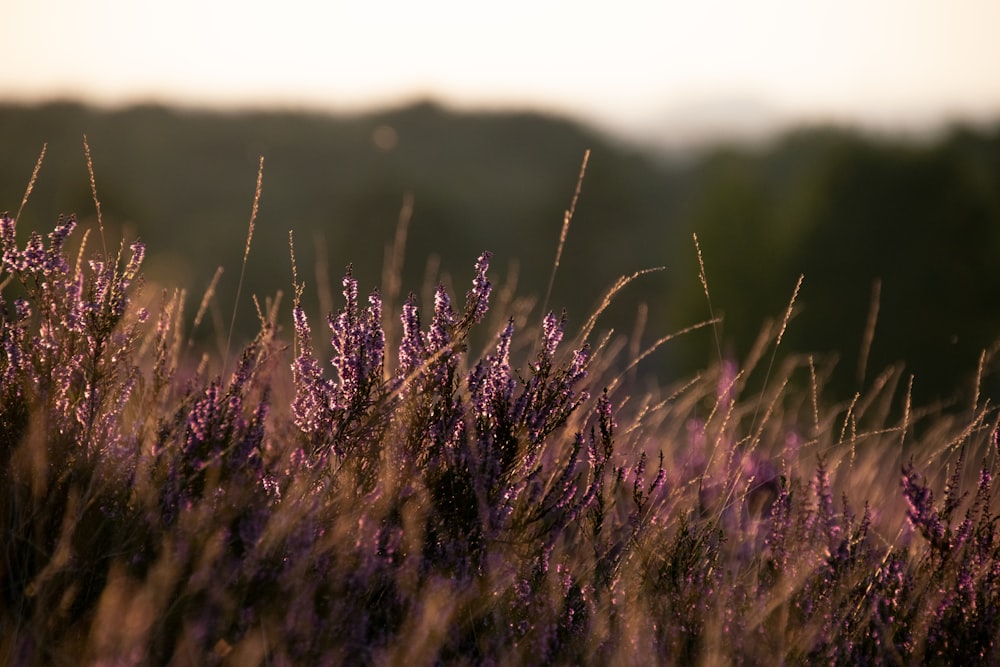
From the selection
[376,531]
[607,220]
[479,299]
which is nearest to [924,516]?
[479,299]

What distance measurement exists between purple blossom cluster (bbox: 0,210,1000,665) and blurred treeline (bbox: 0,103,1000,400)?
0.56 m

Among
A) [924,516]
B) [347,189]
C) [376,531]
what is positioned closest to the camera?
[376,531]

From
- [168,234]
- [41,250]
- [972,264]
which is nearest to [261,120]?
[168,234]

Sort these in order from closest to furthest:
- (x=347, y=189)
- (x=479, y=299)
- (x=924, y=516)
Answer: (x=924, y=516)
(x=479, y=299)
(x=347, y=189)

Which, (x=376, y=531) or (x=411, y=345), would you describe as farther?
(x=411, y=345)

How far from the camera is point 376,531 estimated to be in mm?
2656

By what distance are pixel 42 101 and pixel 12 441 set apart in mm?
65585

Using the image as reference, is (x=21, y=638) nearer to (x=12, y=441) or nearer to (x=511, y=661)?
(x=12, y=441)

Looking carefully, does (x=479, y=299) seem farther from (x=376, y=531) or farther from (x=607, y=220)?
(x=607, y=220)

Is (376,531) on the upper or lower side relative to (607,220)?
upper

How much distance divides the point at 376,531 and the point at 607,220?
132 feet

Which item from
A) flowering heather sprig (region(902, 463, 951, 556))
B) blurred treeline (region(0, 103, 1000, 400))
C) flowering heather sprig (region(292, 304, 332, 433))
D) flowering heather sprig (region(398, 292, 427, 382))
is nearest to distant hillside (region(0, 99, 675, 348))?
blurred treeline (region(0, 103, 1000, 400))

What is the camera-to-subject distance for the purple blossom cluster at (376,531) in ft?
7.86

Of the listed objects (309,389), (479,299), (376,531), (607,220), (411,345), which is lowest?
(607,220)
